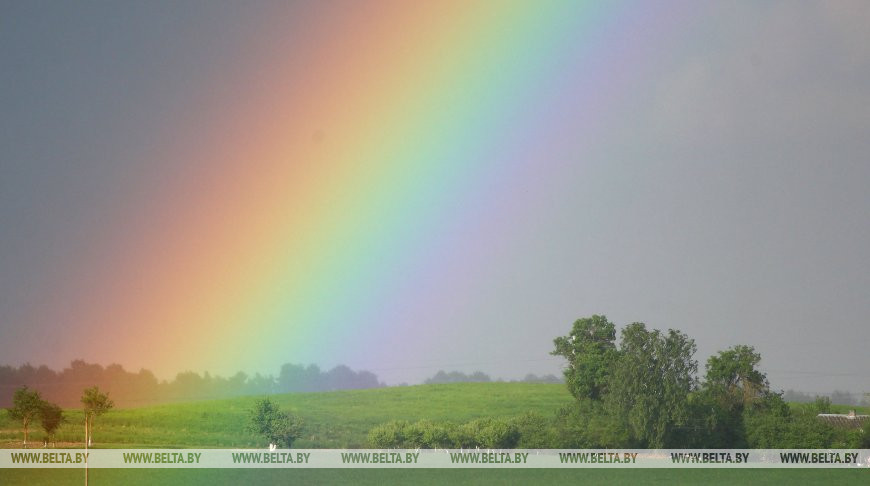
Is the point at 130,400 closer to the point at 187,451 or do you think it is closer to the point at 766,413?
the point at 187,451

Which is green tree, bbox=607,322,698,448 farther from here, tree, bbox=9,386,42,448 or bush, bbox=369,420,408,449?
tree, bbox=9,386,42,448

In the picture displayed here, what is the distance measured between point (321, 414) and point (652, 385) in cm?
3502

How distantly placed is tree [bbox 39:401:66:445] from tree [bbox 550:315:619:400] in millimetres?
37868

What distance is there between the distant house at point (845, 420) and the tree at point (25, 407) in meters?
56.7

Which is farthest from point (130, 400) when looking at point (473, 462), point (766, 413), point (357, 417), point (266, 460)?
point (766, 413)

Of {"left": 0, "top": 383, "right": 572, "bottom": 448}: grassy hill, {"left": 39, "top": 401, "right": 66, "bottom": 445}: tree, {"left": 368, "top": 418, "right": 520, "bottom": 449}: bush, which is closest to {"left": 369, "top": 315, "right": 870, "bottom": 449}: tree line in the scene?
{"left": 368, "top": 418, "right": 520, "bottom": 449}: bush

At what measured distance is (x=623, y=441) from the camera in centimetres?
6806

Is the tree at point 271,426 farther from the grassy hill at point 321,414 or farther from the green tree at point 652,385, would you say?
the green tree at point 652,385

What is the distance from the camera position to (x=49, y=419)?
228ft

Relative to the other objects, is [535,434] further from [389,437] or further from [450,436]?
[389,437]

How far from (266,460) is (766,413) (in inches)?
1419

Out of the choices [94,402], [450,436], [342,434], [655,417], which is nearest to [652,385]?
Result: [655,417]

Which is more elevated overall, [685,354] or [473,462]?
[685,354]

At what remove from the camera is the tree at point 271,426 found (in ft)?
243
